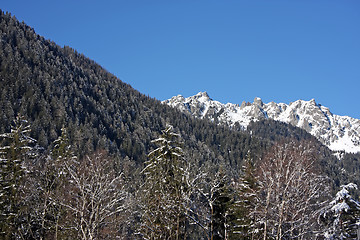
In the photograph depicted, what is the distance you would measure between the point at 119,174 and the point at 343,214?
17.3m

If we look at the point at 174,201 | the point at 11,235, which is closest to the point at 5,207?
the point at 11,235

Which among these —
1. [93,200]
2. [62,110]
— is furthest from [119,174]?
[62,110]

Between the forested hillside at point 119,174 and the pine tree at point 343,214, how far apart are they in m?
0.45

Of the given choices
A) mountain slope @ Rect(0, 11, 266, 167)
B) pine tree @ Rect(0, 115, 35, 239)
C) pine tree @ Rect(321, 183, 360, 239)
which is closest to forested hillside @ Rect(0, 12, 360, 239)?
pine tree @ Rect(0, 115, 35, 239)

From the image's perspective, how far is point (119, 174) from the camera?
88.0ft

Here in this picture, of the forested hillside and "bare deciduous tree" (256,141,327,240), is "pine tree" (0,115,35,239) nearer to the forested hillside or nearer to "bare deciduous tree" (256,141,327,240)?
the forested hillside

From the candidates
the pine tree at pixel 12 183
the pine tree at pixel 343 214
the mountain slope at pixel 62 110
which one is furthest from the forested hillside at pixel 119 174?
the mountain slope at pixel 62 110

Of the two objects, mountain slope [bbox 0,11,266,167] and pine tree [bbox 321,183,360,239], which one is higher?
mountain slope [bbox 0,11,266,167]

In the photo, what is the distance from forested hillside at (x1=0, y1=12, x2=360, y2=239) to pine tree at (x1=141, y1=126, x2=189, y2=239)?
93 mm

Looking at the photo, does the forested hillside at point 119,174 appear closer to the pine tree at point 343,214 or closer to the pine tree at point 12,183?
the pine tree at point 12,183

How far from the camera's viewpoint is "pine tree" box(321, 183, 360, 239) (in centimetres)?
2291

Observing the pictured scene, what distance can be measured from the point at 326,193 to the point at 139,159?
412 ft

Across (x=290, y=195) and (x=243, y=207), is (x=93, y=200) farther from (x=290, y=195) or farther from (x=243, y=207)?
(x=243, y=207)

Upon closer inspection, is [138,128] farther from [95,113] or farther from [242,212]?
[242,212]
